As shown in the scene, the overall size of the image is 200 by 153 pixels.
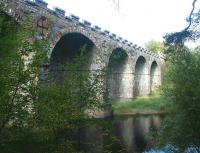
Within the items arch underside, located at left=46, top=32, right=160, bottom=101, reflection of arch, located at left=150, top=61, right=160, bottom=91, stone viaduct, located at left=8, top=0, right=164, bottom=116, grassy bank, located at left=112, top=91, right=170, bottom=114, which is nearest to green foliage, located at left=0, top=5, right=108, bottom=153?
stone viaduct, located at left=8, top=0, right=164, bottom=116

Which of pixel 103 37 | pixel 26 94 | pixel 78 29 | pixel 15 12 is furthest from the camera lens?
pixel 103 37

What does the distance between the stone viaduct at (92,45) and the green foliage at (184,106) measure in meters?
2.30

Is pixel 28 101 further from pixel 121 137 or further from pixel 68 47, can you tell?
pixel 68 47

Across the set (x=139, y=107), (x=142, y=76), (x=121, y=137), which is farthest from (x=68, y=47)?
(x=142, y=76)

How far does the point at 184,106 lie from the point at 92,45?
743 inches

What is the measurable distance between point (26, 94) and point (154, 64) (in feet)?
161

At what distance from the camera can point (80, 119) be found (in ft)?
32.4

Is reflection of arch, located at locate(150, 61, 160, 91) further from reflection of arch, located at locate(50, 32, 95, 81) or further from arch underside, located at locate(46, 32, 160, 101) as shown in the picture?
reflection of arch, located at locate(50, 32, 95, 81)

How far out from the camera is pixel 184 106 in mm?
10891

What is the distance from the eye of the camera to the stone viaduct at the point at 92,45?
19.8m

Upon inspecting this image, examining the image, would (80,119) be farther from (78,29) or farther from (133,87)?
(133,87)

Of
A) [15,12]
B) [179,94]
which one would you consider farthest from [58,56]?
[179,94]

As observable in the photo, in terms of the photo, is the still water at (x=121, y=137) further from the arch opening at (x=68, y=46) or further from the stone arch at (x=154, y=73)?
the stone arch at (x=154, y=73)

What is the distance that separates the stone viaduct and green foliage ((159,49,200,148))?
7.54ft
